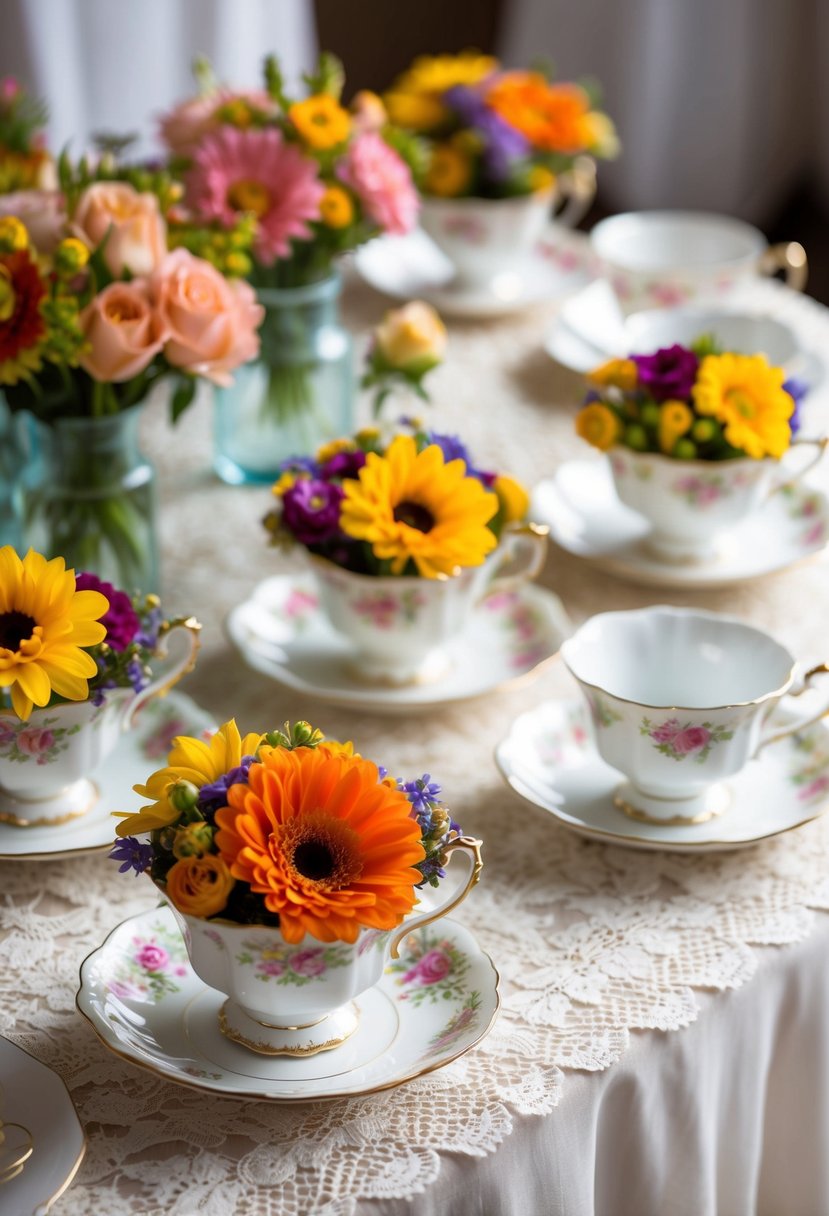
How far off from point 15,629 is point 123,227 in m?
0.42

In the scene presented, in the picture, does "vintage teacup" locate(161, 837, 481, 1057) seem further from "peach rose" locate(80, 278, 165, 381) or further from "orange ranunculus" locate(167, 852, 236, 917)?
"peach rose" locate(80, 278, 165, 381)

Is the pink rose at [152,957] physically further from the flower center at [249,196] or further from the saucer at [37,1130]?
the flower center at [249,196]

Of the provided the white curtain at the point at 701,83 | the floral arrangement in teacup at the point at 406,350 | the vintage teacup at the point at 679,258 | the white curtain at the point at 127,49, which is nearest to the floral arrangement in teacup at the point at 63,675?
the floral arrangement in teacup at the point at 406,350

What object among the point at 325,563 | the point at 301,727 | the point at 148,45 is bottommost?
the point at 148,45

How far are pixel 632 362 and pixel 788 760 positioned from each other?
0.40m

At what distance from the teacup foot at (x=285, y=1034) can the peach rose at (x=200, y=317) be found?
548 millimetres

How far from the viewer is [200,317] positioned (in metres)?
1.16

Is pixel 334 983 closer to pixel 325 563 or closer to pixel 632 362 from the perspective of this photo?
pixel 325 563

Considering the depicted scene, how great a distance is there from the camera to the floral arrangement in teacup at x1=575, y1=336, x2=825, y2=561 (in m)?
1.27

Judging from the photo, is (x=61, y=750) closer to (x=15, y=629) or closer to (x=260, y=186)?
(x=15, y=629)

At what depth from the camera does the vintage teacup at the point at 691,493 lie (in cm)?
129

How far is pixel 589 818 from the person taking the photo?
1.05 m

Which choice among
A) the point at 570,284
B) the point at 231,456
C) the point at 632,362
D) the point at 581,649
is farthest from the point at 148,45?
the point at 581,649

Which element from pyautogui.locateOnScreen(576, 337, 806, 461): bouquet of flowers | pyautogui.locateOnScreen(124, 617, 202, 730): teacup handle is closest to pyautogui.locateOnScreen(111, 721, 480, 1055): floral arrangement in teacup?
pyautogui.locateOnScreen(124, 617, 202, 730): teacup handle
